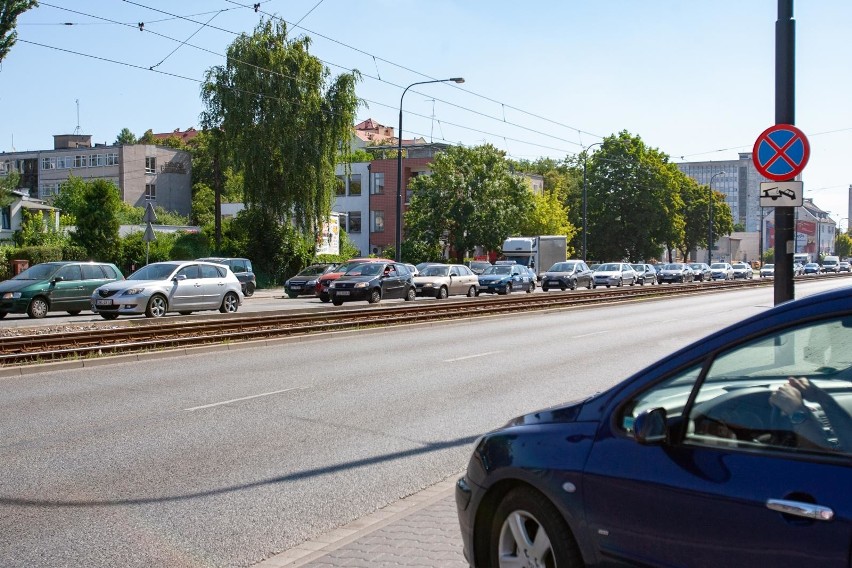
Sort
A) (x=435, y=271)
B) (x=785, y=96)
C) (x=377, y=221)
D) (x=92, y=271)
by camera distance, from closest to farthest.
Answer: (x=785, y=96)
(x=92, y=271)
(x=435, y=271)
(x=377, y=221)

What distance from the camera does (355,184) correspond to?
276ft

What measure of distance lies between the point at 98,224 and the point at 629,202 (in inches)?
1962

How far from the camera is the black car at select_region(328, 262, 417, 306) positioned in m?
31.6

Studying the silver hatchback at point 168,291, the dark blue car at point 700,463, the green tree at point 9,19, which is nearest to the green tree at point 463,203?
the green tree at point 9,19

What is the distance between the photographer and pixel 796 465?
3.03m

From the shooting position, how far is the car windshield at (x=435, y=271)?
38812 mm

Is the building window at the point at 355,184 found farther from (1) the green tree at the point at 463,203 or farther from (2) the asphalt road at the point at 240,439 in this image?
(2) the asphalt road at the point at 240,439

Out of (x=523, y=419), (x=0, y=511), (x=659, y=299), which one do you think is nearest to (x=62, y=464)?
(x=0, y=511)

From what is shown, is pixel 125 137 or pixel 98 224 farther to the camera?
pixel 125 137

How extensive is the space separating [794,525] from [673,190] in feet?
270

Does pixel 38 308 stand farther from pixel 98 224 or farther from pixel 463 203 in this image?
pixel 463 203

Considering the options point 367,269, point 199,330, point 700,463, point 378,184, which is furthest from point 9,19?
point 378,184

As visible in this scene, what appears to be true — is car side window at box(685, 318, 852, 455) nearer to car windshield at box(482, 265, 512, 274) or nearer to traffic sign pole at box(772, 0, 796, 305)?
traffic sign pole at box(772, 0, 796, 305)

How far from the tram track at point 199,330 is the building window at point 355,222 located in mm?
51967
